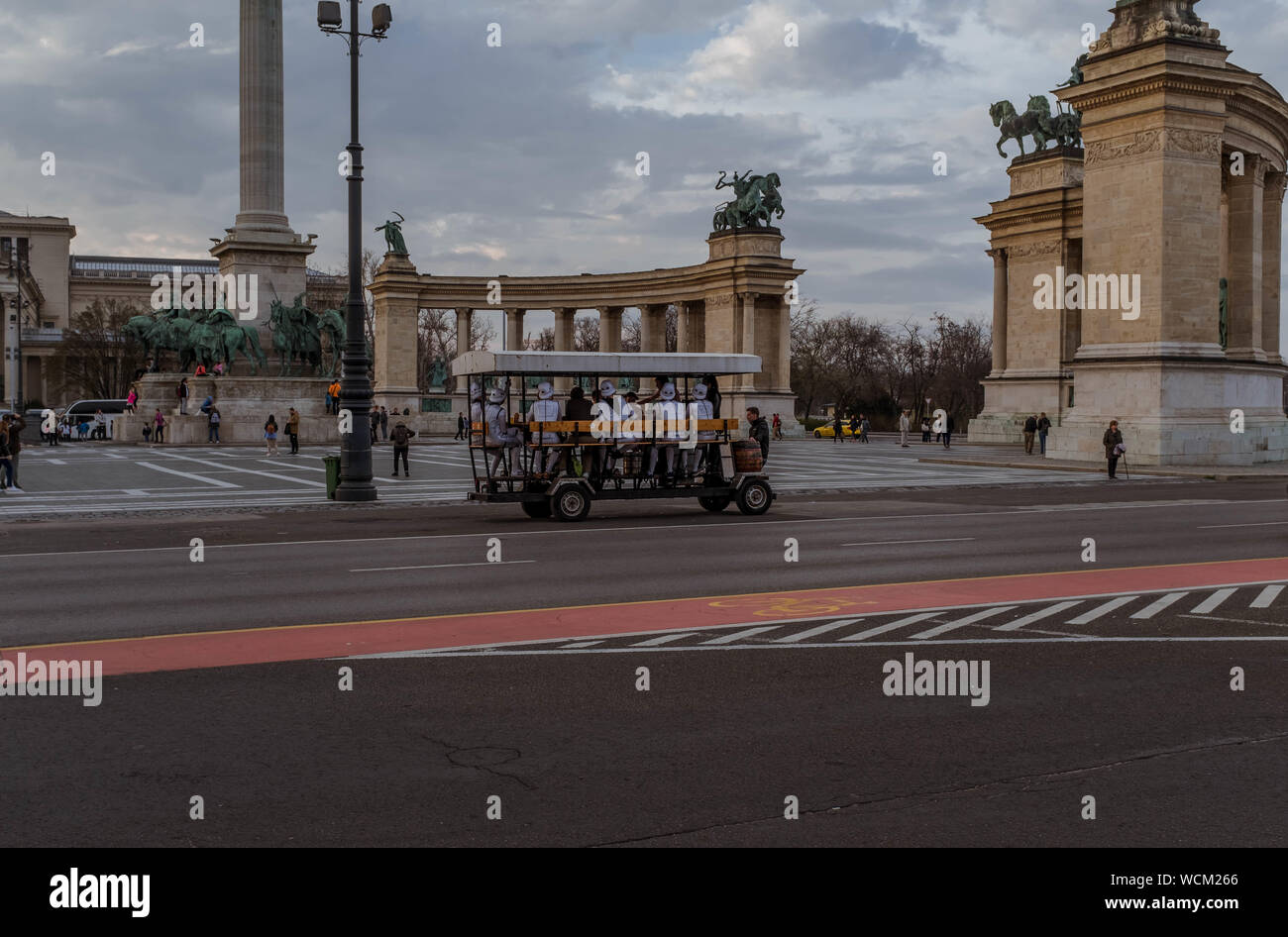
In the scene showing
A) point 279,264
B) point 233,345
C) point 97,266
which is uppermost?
point 97,266

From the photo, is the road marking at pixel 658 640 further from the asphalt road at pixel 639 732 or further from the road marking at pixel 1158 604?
the road marking at pixel 1158 604

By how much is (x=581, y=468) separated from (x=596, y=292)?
6666cm

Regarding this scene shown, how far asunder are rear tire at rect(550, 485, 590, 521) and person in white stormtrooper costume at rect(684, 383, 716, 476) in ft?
8.26

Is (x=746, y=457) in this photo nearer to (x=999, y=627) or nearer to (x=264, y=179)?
(x=999, y=627)

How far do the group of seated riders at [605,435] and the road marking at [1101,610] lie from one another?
11.8 meters

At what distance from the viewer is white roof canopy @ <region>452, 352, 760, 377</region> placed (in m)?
22.1

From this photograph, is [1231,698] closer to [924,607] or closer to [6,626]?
[924,607]

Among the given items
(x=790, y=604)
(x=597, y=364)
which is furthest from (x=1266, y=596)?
(x=597, y=364)

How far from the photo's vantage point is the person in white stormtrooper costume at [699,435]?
78.4 ft

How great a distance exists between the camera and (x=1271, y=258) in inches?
2031

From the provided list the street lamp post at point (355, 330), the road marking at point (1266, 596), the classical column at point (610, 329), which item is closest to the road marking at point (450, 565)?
the road marking at point (1266, 596)
